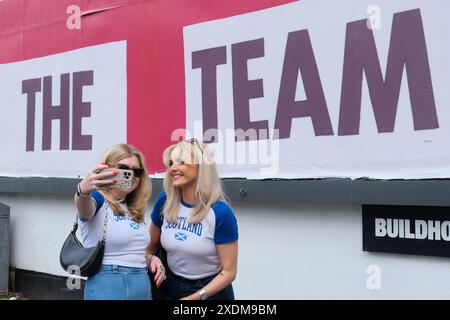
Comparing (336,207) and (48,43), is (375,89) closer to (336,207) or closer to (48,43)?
(336,207)

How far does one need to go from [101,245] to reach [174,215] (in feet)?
1.35

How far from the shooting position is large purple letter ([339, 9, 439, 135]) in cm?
414

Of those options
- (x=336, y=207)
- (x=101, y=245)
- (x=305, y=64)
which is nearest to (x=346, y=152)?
(x=336, y=207)

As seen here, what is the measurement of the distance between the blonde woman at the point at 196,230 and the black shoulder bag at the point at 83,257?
1.05 ft

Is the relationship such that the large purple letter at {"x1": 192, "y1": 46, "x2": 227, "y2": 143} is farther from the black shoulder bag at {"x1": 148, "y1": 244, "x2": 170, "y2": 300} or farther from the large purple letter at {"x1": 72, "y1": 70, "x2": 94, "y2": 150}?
the black shoulder bag at {"x1": 148, "y1": 244, "x2": 170, "y2": 300}

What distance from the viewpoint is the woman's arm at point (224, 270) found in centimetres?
313

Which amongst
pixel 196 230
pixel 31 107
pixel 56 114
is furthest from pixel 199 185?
pixel 31 107

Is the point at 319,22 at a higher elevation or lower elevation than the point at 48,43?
lower

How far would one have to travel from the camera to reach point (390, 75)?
4.32 meters

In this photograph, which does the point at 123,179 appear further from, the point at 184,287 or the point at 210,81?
the point at 210,81

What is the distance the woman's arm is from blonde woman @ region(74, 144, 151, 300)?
313 mm

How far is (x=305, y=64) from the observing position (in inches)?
189

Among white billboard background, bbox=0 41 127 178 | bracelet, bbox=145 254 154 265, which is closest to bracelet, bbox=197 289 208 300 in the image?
bracelet, bbox=145 254 154 265

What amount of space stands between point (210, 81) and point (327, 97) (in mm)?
1233
